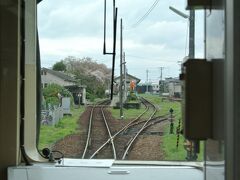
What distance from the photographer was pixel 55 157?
3340 mm

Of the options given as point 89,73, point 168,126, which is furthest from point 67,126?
point 168,126

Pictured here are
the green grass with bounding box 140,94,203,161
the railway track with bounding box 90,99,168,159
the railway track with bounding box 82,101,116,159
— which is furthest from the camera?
the railway track with bounding box 82,101,116,159

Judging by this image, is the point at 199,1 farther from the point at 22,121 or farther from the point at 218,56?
the point at 22,121

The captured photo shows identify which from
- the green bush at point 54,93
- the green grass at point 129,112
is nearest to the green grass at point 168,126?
the green grass at point 129,112

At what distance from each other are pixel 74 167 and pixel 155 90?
936 millimetres

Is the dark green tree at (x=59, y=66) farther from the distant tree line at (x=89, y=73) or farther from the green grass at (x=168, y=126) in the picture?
the green grass at (x=168, y=126)

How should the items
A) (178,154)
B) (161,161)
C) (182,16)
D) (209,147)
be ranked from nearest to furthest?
(209,147), (182,16), (178,154), (161,161)

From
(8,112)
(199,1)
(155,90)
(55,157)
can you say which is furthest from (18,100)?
(199,1)

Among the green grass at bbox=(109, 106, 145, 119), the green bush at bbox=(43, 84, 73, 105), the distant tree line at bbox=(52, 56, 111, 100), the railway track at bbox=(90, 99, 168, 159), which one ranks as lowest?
the railway track at bbox=(90, 99, 168, 159)

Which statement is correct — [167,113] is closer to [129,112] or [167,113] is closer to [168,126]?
[168,126]

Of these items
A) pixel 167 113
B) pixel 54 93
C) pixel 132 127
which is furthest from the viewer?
pixel 54 93

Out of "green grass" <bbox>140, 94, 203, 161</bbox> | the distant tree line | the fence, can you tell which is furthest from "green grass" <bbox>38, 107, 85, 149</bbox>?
"green grass" <bbox>140, 94, 203, 161</bbox>

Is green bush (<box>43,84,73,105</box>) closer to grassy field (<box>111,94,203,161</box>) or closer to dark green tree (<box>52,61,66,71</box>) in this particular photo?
dark green tree (<box>52,61,66,71</box>)

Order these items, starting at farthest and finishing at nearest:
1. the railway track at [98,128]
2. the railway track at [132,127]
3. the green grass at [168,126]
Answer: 1. the railway track at [98,128]
2. the railway track at [132,127]
3. the green grass at [168,126]
